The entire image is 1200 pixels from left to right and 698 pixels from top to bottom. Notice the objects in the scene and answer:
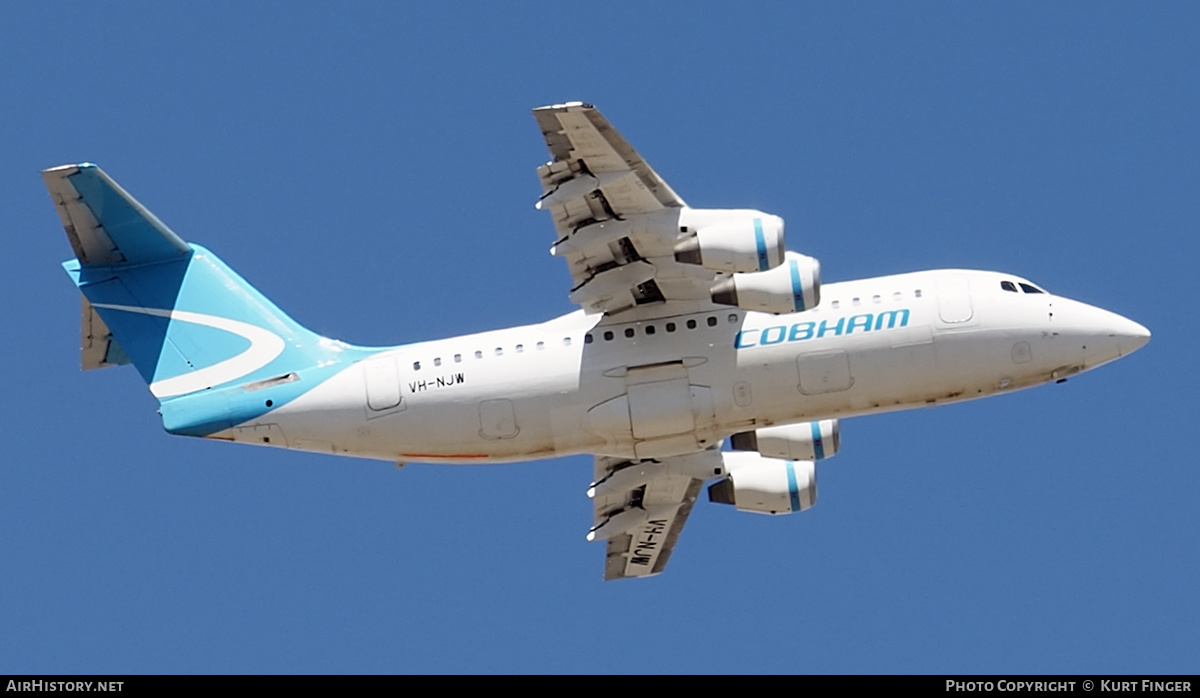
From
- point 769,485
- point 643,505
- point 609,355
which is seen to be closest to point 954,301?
point 769,485

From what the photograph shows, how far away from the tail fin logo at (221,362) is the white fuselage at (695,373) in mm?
912

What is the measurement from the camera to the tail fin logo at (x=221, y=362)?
2709 centimetres

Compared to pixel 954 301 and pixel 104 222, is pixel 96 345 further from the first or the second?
pixel 954 301

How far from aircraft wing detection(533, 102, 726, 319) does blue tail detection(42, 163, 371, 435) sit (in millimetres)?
3580

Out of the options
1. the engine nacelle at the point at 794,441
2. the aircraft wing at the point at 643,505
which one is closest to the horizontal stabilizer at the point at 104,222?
the aircraft wing at the point at 643,505

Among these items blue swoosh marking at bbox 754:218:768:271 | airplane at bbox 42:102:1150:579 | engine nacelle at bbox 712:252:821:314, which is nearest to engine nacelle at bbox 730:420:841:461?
airplane at bbox 42:102:1150:579

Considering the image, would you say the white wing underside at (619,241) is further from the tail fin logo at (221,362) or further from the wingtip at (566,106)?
the tail fin logo at (221,362)

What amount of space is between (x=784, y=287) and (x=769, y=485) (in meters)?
4.95

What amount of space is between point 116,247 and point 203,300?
4.60ft

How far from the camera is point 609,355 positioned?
1048 inches

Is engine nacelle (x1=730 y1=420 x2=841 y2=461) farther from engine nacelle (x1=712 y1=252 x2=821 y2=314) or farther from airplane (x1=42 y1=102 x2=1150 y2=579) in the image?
engine nacelle (x1=712 y1=252 x2=821 y2=314)

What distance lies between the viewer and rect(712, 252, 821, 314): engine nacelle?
1006 inches
